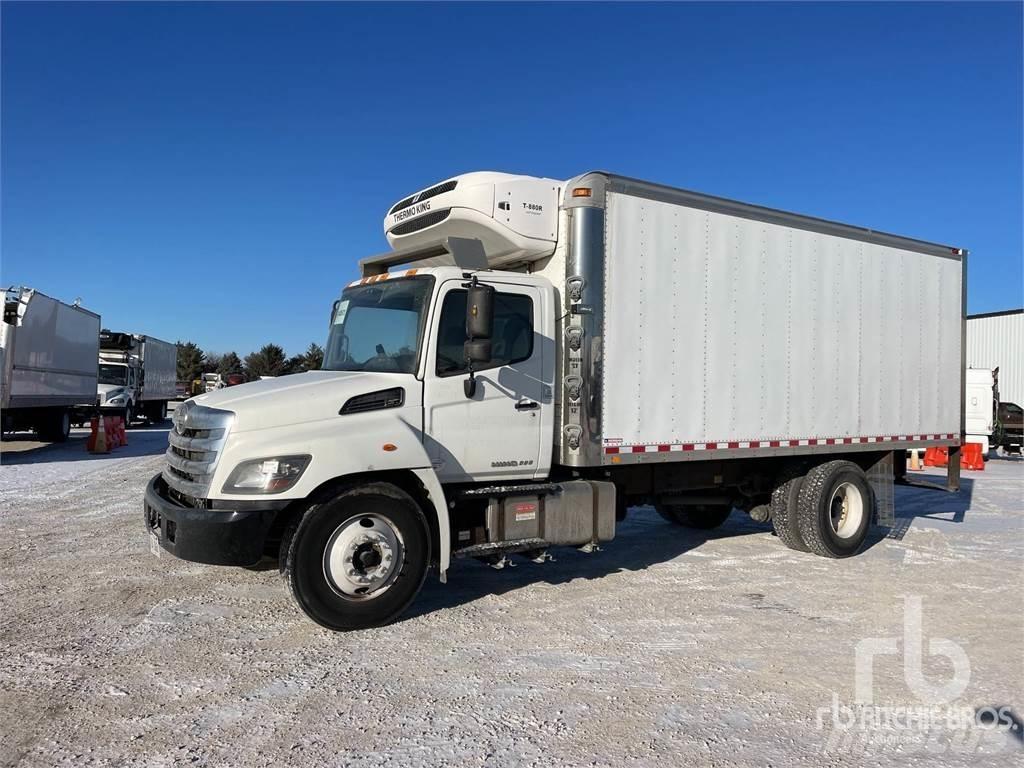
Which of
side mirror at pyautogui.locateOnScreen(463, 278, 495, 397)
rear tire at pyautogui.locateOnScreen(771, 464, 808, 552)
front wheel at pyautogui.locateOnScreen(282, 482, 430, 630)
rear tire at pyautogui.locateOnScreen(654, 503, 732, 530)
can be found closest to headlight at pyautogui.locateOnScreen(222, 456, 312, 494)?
front wheel at pyautogui.locateOnScreen(282, 482, 430, 630)

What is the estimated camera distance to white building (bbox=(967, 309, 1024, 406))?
31.8 metres

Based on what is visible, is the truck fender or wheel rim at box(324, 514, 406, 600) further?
the truck fender

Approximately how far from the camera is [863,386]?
8.16 meters

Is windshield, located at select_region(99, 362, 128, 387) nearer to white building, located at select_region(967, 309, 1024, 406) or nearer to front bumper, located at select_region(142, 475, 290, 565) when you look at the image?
front bumper, located at select_region(142, 475, 290, 565)

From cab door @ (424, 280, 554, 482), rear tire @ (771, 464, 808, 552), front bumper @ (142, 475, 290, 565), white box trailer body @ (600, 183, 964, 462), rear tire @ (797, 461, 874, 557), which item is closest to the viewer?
front bumper @ (142, 475, 290, 565)

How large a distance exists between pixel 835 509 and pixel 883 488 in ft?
2.61

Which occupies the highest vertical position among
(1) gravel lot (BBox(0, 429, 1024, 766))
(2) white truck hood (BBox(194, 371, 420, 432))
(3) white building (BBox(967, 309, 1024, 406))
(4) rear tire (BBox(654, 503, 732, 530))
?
(3) white building (BBox(967, 309, 1024, 406))

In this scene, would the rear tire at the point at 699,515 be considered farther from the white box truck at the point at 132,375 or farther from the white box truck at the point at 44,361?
the white box truck at the point at 132,375

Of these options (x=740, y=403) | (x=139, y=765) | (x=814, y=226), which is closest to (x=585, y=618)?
(x=740, y=403)

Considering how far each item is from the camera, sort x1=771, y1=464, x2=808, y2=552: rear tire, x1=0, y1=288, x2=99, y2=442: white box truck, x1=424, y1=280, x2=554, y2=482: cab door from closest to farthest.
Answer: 1. x1=424, y1=280, x2=554, y2=482: cab door
2. x1=771, y1=464, x2=808, y2=552: rear tire
3. x1=0, y1=288, x2=99, y2=442: white box truck

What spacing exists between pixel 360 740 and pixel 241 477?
201 cm

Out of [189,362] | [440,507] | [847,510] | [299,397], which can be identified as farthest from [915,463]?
[189,362]

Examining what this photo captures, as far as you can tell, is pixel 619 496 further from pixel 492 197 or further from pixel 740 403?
pixel 492 197

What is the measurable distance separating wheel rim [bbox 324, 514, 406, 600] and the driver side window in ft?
4.02
